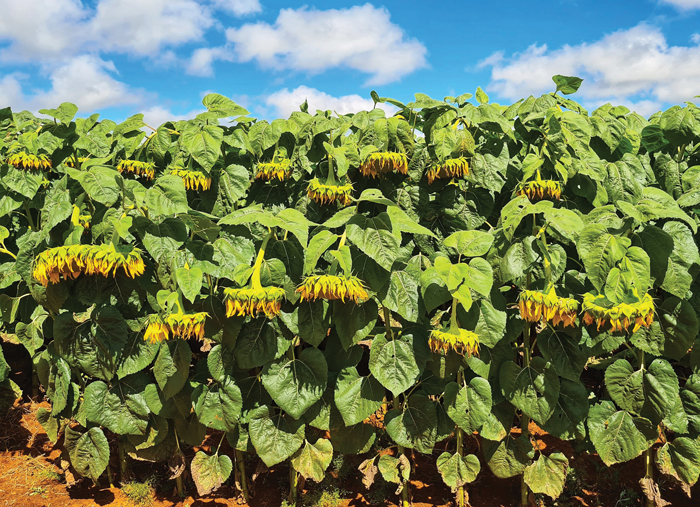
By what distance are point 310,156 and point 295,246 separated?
745mm

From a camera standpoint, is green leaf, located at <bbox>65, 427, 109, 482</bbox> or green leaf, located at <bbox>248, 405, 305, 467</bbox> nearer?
green leaf, located at <bbox>248, 405, 305, 467</bbox>

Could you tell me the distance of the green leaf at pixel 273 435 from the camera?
2.94 metres

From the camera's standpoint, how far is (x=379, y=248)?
95.3 inches

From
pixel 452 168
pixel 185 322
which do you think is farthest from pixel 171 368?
pixel 452 168

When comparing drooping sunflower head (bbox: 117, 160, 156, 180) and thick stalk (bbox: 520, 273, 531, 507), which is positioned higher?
drooping sunflower head (bbox: 117, 160, 156, 180)

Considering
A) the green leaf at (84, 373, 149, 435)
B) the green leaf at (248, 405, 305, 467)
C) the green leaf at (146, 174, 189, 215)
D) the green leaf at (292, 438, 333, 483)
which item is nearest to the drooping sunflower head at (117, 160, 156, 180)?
the green leaf at (146, 174, 189, 215)

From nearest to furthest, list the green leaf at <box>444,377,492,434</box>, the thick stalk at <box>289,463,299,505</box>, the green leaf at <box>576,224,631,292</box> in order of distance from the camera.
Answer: the green leaf at <box>576,224,631,292</box> < the green leaf at <box>444,377,492,434</box> < the thick stalk at <box>289,463,299,505</box>

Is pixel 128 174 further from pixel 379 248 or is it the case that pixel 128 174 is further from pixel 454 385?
pixel 454 385

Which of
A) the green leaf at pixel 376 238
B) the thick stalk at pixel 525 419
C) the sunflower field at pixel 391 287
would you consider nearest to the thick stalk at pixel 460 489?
the sunflower field at pixel 391 287

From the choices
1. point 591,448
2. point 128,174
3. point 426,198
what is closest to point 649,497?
point 591,448

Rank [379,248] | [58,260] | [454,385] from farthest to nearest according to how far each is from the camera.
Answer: [454,385]
[379,248]
[58,260]

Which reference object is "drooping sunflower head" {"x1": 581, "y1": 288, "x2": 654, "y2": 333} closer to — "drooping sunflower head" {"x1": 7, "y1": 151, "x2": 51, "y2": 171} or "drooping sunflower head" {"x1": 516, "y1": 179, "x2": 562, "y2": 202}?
"drooping sunflower head" {"x1": 516, "y1": 179, "x2": 562, "y2": 202}

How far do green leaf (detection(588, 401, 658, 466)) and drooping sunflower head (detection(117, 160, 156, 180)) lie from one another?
10.8 ft

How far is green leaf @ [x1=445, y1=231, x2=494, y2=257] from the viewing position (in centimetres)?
254
